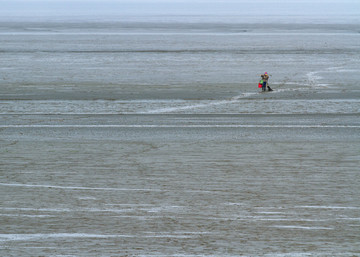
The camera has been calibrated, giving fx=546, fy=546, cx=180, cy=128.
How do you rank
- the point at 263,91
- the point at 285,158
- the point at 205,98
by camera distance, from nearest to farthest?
the point at 285,158 < the point at 205,98 < the point at 263,91

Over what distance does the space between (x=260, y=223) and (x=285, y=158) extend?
4888 mm

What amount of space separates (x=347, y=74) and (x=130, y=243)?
1165 inches

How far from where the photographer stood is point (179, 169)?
1321 centimetres

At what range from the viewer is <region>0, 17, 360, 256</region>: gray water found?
9.03 meters

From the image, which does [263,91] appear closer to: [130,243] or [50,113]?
[50,113]

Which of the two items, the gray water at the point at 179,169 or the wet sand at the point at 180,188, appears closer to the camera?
the wet sand at the point at 180,188

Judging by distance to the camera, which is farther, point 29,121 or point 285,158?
point 29,121

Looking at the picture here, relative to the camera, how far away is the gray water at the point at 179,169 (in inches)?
356

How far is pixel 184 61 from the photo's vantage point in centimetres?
4488

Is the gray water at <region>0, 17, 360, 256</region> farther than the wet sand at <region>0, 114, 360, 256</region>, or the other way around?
the gray water at <region>0, 17, 360, 256</region>

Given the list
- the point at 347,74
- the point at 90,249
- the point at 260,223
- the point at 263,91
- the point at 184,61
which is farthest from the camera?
the point at 184,61

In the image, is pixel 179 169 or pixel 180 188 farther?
pixel 179 169

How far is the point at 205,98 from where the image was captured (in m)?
25.8

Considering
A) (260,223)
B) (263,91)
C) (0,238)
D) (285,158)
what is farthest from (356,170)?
(263,91)
